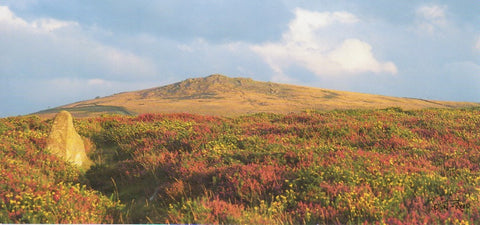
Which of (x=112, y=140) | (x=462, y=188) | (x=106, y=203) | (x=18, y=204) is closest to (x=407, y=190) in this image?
(x=462, y=188)

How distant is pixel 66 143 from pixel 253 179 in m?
7.29

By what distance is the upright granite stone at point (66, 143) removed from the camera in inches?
459

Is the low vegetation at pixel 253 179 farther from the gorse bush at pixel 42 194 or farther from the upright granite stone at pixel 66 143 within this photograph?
the upright granite stone at pixel 66 143

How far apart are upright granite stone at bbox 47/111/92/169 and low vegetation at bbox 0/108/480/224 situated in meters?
0.47

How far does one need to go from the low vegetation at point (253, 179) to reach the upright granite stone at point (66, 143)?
469 mm

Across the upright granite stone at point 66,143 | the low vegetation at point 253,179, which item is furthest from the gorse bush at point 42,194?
the upright granite stone at point 66,143

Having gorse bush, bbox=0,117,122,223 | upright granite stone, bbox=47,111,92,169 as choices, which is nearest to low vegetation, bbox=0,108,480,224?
gorse bush, bbox=0,117,122,223

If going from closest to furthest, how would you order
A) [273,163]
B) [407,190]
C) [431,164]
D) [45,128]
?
1. [407,190]
2. [273,163]
3. [431,164]
4. [45,128]

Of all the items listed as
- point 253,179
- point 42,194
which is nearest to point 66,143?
point 42,194

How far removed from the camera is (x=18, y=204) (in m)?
6.61

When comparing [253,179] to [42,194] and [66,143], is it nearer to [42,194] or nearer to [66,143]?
[42,194]

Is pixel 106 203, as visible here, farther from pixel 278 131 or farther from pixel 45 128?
pixel 45 128

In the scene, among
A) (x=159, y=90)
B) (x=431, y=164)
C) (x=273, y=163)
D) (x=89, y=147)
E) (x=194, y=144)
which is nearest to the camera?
(x=273, y=163)

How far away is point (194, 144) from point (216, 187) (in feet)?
13.9
